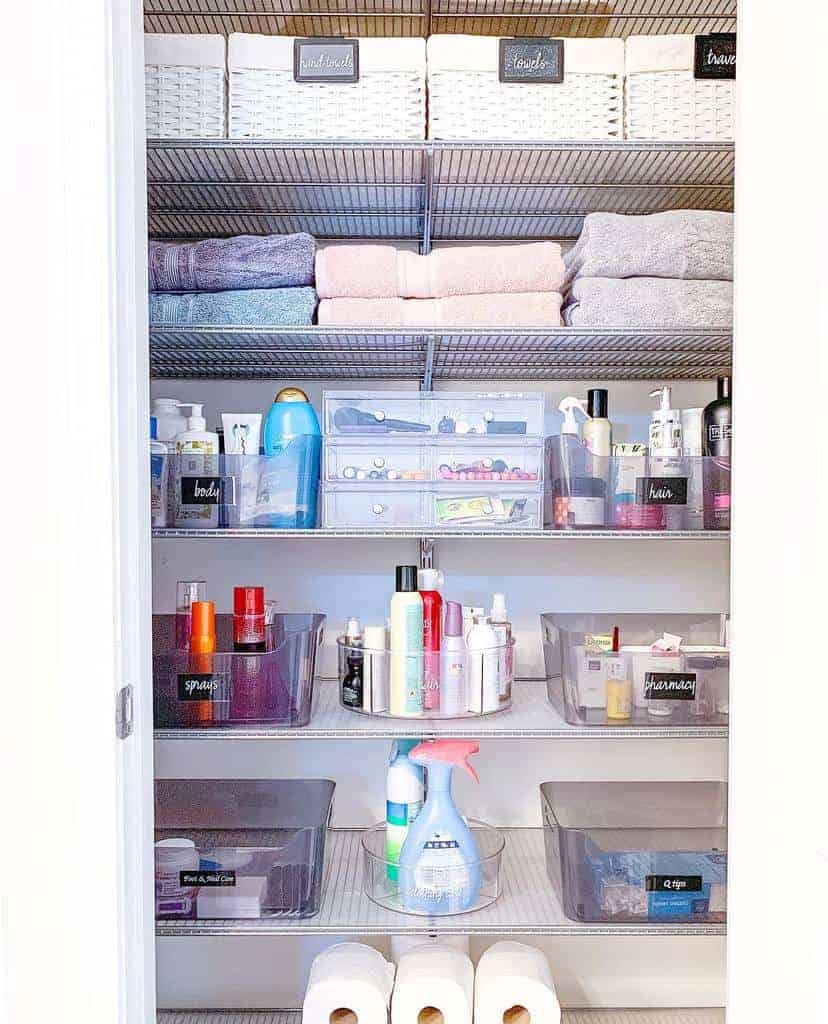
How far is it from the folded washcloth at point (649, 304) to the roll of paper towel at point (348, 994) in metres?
1.24

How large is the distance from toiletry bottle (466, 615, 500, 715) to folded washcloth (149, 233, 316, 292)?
2.40 ft

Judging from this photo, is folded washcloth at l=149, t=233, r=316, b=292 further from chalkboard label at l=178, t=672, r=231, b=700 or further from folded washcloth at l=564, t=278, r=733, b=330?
chalkboard label at l=178, t=672, r=231, b=700

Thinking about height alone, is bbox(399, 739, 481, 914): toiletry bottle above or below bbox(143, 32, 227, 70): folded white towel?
below

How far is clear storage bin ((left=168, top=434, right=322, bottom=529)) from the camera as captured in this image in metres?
1.69

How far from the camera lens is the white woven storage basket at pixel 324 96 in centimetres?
163

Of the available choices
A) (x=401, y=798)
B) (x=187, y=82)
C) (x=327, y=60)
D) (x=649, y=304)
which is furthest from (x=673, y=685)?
(x=187, y=82)

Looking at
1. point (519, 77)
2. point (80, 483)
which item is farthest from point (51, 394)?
point (519, 77)

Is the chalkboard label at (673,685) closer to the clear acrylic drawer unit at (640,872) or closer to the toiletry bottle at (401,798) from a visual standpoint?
the clear acrylic drawer unit at (640,872)

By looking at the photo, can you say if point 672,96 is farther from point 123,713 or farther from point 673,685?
point 123,713

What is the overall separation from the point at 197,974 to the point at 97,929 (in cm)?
108

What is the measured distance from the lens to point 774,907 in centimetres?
119

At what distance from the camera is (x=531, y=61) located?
1625mm

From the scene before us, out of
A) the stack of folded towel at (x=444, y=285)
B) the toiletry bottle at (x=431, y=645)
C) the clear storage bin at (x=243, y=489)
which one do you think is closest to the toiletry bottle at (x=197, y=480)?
the clear storage bin at (x=243, y=489)

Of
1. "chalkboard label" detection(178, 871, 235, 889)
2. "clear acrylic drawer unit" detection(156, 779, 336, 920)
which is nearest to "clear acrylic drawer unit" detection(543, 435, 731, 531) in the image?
"clear acrylic drawer unit" detection(156, 779, 336, 920)
